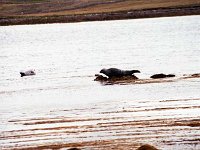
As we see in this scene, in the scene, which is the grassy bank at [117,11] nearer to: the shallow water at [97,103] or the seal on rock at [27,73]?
the shallow water at [97,103]

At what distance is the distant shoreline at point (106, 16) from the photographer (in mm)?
134000

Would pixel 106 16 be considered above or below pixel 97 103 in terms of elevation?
above

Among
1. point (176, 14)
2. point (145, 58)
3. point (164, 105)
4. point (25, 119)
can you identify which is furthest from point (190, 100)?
point (176, 14)

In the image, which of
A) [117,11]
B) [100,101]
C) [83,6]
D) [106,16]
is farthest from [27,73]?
[83,6]

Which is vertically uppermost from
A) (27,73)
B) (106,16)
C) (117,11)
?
(117,11)

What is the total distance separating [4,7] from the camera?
18688cm

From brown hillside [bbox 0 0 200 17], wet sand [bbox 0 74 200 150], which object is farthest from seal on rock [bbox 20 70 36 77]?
brown hillside [bbox 0 0 200 17]

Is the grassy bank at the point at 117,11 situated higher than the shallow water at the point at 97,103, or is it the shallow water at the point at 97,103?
the grassy bank at the point at 117,11

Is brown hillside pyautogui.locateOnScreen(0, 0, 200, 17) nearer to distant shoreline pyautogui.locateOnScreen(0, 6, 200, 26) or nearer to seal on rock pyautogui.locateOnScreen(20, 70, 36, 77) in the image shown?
distant shoreline pyautogui.locateOnScreen(0, 6, 200, 26)

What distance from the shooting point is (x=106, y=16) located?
143 m

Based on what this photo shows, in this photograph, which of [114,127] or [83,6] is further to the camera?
[83,6]

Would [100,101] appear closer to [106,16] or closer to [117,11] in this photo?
[106,16]

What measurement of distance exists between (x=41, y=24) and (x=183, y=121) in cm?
12877

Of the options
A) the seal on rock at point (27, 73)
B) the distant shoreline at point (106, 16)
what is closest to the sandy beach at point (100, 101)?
the seal on rock at point (27, 73)
